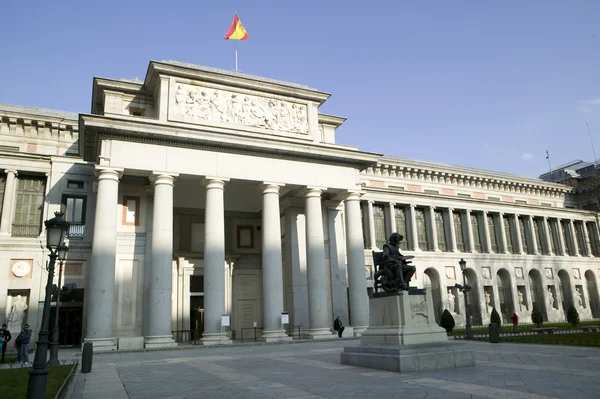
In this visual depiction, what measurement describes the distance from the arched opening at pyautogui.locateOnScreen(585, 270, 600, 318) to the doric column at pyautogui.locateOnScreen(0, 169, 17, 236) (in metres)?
62.8

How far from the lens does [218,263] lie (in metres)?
27.5

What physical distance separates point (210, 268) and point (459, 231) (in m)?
32.8

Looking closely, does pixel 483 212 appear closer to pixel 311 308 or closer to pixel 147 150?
pixel 311 308

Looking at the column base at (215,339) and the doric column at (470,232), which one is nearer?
the column base at (215,339)

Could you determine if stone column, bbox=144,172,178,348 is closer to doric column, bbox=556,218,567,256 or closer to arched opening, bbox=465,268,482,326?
arched opening, bbox=465,268,482,326

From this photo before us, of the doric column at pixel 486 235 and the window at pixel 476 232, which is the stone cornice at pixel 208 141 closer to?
the window at pixel 476 232

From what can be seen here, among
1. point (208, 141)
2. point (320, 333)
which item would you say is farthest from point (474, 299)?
point (208, 141)

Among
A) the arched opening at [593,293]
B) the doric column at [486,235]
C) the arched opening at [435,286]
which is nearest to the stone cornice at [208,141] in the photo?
the arched opening at [435,286]

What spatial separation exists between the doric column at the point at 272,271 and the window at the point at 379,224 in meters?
18.1

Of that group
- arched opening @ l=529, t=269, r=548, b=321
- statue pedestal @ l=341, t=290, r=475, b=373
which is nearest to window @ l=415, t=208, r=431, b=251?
arched opening @ l=529, t=269, r=548, b=321

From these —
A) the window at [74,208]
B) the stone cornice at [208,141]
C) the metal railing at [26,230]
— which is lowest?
the metal railing at [26,230]

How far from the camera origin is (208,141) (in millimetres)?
28281

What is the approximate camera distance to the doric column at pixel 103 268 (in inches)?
967

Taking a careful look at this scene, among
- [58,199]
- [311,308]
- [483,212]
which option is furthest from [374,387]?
[483,212]
